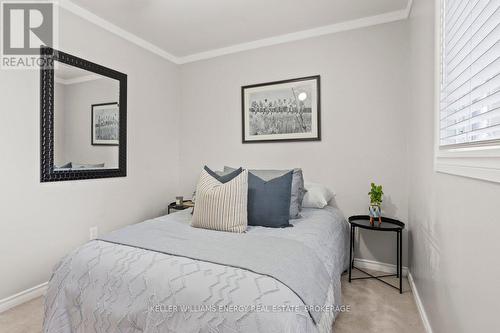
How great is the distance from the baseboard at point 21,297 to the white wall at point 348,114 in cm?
218

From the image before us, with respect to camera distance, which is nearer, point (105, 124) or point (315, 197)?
point (315, 197)

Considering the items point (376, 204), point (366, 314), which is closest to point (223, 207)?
point (366, 314)

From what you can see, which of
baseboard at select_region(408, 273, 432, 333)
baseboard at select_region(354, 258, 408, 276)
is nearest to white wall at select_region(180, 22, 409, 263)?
baseboard at select_region(354, 258, 408, 276)

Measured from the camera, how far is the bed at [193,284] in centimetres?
105

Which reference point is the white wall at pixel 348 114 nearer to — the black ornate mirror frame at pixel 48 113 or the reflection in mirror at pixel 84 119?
the reflection in mirror at pixel 84 119

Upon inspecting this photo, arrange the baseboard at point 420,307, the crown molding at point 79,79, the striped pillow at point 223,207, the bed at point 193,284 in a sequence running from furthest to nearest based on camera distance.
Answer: the crown molding at point 79,79 → the striped pillow at point 223,207 → the baseboard at point 420,307 → the bed at point 193,284

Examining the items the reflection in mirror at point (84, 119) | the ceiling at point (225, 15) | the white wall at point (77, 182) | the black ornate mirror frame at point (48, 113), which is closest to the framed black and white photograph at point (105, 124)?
the reflection in mirror at point (84, 119)

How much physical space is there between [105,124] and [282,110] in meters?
1.92

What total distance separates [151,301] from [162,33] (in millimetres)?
2869

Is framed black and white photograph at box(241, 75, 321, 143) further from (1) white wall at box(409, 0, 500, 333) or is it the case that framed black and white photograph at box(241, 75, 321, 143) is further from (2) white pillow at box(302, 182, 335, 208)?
(1) white wall at box(409, 0, 500, 333)

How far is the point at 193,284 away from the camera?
1.14 metres

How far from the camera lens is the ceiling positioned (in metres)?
2.43

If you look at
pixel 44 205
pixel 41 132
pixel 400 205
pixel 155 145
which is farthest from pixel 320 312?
pixel 155 145

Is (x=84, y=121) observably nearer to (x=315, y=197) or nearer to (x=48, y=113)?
(x=48, y=113)
